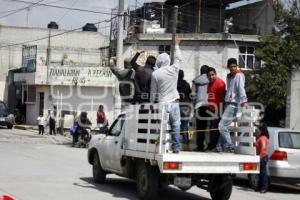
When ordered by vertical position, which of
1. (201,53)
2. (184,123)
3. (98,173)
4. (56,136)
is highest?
(201,53)

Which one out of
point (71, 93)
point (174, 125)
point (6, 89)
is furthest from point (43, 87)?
point (174, 125)

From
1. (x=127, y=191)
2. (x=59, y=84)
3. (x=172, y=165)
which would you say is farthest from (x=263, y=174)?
(x=59, y=84)

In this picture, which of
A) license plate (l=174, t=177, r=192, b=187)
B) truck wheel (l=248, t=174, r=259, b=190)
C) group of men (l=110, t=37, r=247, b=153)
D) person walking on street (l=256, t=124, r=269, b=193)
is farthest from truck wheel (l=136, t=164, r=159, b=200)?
truck wheel (l=248, t=174, r=259, b=190)

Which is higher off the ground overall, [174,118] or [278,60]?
[278,60]

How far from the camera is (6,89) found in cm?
5231

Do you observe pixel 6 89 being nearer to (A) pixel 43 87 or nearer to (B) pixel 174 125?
(A) pixel 43 87

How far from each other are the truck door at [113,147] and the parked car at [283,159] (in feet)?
11.8

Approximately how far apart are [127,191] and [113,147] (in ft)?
3.15

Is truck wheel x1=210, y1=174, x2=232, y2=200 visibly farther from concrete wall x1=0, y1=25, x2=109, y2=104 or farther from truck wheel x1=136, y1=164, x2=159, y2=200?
concrete wall x1=0, y1=25, x2=109, y2=104

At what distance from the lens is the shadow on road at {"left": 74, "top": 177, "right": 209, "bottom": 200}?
1166 centimetres

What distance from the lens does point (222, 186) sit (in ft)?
35.6

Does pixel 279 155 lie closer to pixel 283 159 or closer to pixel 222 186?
pixel 283 159

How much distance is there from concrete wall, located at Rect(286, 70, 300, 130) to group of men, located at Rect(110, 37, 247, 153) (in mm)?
9206

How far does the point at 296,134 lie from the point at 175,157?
5.30m
